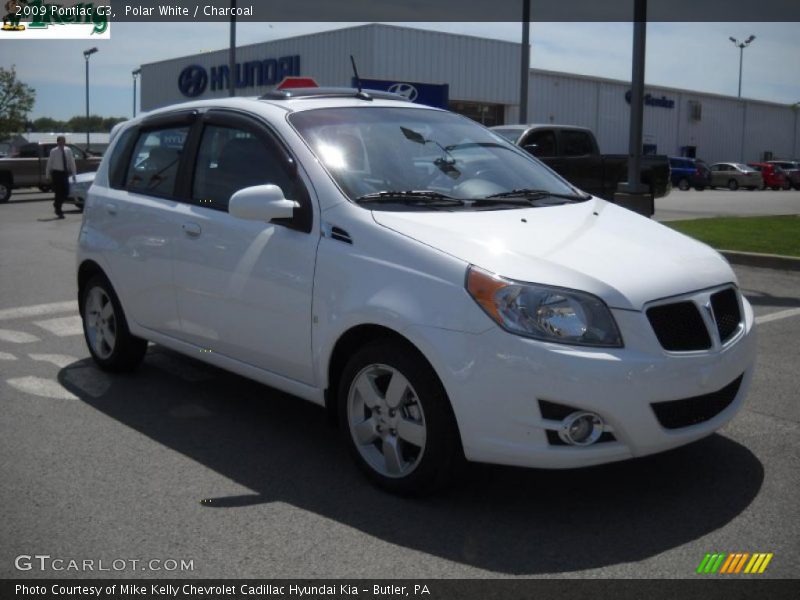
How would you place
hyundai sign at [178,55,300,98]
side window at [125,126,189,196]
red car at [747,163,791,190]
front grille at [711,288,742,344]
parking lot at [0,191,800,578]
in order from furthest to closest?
1. red car at [747,163,791,190]
2. hyundai sign at [178,55,300,98]
3. side window at [125,126,189,196]
4. front grille at [711,288,742,344]
5. parking lot at [0,191,800,578]

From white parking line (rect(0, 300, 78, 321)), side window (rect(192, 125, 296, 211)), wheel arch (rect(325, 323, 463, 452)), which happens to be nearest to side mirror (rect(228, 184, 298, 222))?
side window (rect(192, 125, 296, 211))

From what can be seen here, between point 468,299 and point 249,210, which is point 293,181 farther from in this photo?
point 468,299

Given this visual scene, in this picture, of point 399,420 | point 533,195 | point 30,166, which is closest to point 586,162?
point 533,195

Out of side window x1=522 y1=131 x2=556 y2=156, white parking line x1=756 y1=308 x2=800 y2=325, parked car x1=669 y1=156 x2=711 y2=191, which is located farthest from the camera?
parked car x1=669 y1=156 x2=711 y2=191

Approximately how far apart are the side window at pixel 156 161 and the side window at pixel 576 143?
38.8 ft

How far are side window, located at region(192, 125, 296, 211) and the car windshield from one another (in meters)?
0.25

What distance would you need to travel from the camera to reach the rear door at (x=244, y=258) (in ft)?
14.8

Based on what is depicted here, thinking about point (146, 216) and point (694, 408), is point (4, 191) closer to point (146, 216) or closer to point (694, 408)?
point (146, 216)

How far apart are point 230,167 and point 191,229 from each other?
1.34ft

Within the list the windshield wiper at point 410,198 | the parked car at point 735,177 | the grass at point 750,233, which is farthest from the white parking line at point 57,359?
the parked car at point 735,177

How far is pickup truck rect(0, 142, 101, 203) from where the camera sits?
1075 inches

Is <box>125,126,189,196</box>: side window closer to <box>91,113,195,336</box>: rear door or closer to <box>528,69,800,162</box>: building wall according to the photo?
<box>91,113,195,336</box>: rear door

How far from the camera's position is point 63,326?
7891mm

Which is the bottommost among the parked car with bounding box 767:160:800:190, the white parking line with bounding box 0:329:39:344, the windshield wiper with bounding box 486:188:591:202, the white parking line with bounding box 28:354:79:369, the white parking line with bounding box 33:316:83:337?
the white parking line with bounding box 28:354:79:369
